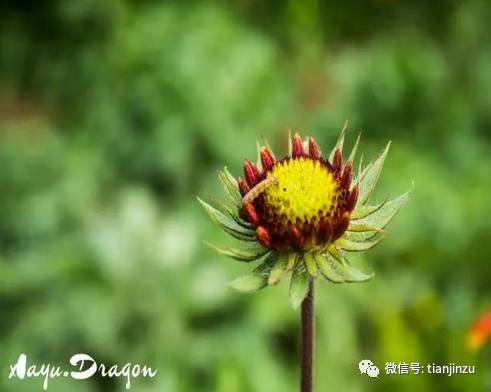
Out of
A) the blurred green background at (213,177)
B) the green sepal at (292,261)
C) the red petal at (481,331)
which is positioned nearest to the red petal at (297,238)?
the green sepal at (292,261)

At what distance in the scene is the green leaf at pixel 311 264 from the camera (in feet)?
2.77

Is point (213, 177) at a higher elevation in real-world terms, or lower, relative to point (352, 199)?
higher

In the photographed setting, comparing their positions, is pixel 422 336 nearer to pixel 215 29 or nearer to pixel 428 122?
pixel 428 122

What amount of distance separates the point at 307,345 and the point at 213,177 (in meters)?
1.76

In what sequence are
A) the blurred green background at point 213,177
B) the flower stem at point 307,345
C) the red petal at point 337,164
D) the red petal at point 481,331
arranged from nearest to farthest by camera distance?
the flower stem at point 307,345
the red petal at point 337,164
the red petal at point 481,331
the blurred green background at point 213,177

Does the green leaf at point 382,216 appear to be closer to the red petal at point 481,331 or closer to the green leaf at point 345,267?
the green leaf at point 345,267

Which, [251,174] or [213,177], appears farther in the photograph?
[213,177]

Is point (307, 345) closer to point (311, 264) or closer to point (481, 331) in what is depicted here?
point (311, 264)

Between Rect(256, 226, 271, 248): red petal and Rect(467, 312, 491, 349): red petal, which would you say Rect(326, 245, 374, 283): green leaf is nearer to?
Rect(256, 226, 271, 248): red petal

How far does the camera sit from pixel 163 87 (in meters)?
2.73

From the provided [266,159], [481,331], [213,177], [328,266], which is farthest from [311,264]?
[213,177]

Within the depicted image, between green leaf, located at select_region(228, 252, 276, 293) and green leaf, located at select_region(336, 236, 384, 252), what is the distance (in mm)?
65

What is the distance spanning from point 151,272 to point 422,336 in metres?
0.67

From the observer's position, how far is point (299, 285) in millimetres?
840
